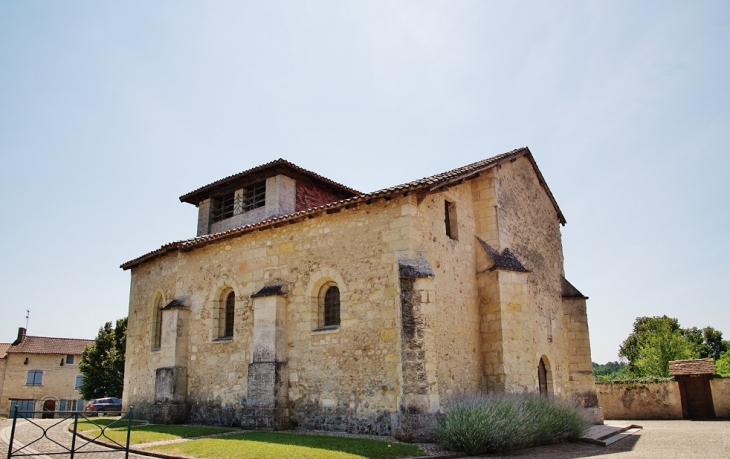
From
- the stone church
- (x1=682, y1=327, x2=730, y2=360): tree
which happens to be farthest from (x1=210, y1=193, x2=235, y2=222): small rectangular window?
(x1=682, y1=327, x2=730, y2=360): tree

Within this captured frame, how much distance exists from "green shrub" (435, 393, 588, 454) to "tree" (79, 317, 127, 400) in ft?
93.4

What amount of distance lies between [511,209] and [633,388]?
12.3 m

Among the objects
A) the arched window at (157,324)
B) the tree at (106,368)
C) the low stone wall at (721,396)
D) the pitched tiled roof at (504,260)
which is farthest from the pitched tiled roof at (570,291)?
the tree at (106,368)

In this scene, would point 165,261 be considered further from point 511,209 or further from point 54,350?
point 54,350

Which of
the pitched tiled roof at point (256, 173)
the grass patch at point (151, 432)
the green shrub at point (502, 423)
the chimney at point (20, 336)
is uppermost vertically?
the pitched tiled roof at point (256, 173)

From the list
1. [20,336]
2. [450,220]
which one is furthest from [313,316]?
[20,336]

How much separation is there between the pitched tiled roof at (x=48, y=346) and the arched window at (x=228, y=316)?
31821 mm

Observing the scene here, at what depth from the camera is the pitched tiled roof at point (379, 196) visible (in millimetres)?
12856

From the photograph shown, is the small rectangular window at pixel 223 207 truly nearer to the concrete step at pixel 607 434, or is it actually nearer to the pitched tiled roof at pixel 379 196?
the pitched tiled roof at pixel 379 196

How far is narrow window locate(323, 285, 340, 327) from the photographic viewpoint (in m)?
14.4

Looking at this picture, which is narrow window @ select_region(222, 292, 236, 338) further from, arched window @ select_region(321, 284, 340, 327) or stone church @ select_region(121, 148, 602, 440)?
arched window @ select_region(321, 284, 340, 327)

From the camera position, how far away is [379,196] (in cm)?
1316

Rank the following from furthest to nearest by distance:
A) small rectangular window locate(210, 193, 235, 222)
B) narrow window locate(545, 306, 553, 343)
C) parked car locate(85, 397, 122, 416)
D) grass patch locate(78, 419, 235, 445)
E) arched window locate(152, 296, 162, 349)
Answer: parked car locate(85, 397, 122, 416), small rectangular window locate(210, 193, 235, 222), arched window locate(152, 296, 162, 349), narrow window locate(545, 306, 553, 343), grass patch locate(78, 419, 235, 445)

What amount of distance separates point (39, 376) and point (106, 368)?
37.4ft
